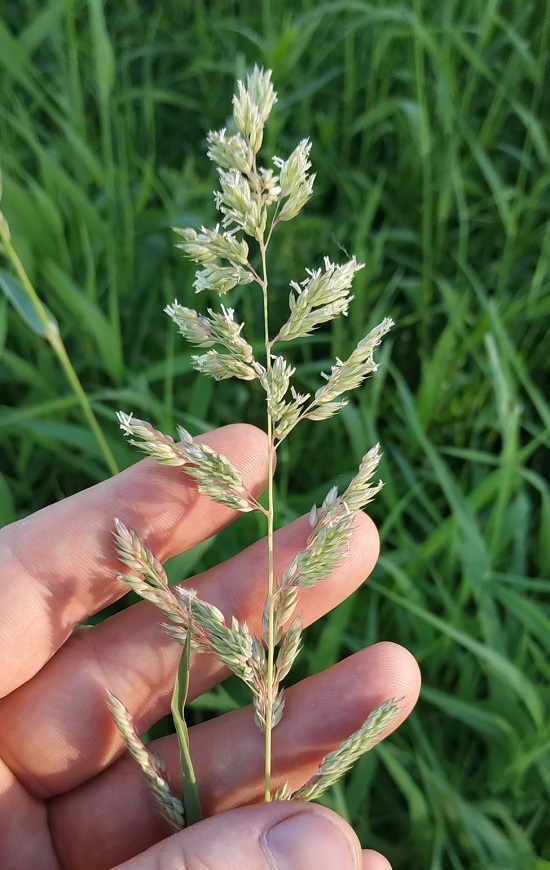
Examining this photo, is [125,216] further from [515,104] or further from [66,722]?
[66,722]

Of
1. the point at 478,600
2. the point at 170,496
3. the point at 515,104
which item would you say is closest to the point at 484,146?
the point at 515,104

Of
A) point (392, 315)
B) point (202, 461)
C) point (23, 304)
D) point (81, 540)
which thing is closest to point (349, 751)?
point (202, 461)

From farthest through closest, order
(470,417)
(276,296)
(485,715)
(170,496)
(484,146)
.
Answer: (484,146) < (276,296) < (470,417) < (485,715) < (170,496)

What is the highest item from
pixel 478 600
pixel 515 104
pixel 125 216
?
pixel 125 216

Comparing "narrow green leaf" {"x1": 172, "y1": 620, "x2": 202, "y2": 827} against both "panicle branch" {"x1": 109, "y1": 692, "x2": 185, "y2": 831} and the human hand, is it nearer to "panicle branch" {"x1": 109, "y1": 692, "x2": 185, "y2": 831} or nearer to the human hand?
"panicle branch" {"x1": 109, "y1": 692, "x2": 185, "y2": 831}

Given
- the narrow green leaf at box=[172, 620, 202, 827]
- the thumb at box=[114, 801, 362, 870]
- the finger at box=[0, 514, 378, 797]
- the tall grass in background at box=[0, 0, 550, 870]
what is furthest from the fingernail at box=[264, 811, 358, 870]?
the finger at box=[0, 514, 378, 797]
